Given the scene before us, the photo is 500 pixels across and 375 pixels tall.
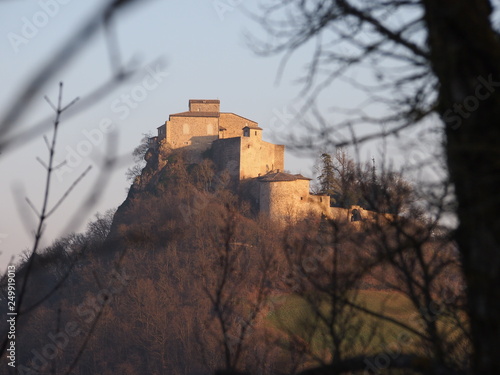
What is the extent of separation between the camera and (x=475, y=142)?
7.60 feet

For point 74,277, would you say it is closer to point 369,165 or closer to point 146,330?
point 146,330

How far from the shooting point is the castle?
4319 cm

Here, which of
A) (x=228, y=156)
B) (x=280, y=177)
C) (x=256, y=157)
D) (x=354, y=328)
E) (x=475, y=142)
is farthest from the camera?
(x=256, y=157)

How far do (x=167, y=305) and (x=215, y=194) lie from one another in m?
7.39

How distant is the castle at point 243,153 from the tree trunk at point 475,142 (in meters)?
37.4

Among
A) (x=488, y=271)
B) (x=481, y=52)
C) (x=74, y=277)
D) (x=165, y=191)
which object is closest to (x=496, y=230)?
(x=488, y=271)

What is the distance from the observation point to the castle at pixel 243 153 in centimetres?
4319

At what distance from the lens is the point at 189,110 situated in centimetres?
5441

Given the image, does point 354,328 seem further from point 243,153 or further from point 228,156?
point 228,156

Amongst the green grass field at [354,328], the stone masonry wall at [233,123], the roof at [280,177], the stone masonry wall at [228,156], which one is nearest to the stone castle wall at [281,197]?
the roof at [280,177]

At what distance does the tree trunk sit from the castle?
123ft

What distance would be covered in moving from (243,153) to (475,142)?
43.6 metres

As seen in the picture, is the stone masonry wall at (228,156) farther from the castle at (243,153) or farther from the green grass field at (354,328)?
the green grass field at (354,328)

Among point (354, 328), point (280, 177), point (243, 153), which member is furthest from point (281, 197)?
point (354, 328)
